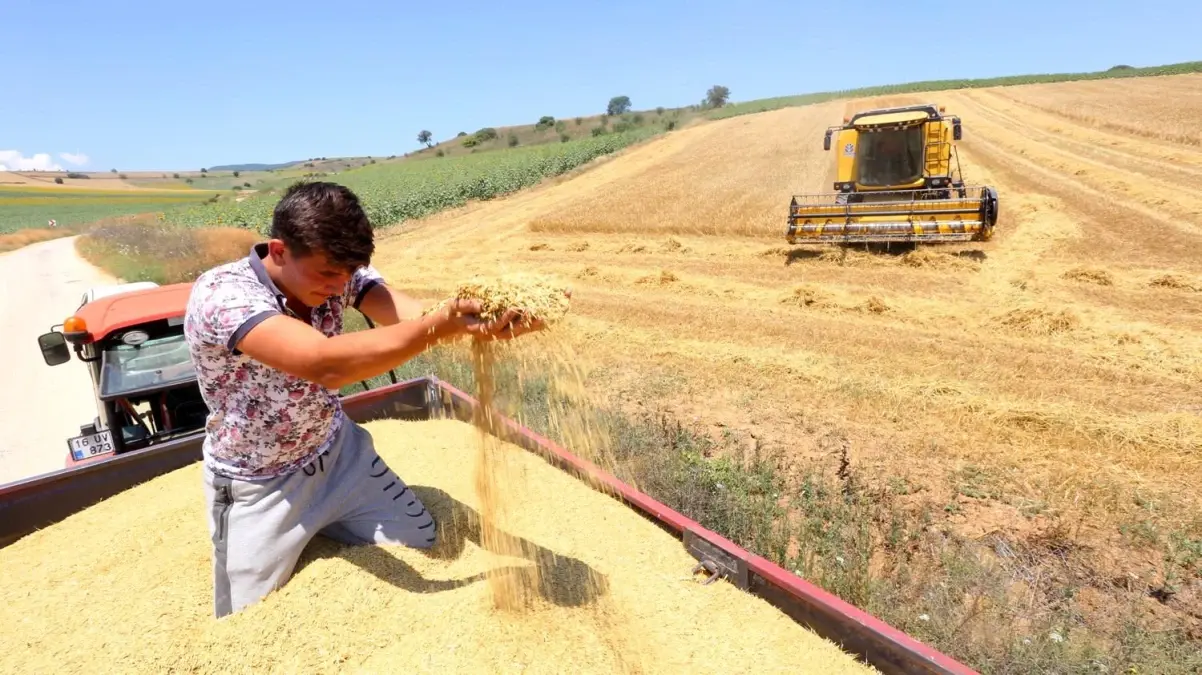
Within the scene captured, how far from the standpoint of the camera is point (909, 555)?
12.1ft

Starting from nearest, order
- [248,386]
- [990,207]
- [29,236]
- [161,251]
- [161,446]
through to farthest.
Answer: [248,386] < [161,446] < [990,207] < [161,251] < [29,236]

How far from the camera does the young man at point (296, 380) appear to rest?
2.03m

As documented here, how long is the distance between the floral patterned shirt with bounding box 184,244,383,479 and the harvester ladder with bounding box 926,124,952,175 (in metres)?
11.7

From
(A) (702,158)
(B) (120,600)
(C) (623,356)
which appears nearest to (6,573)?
(B) (120,600)

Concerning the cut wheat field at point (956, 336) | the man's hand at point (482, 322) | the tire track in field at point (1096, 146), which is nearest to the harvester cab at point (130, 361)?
the man's hand at point (482, 322)

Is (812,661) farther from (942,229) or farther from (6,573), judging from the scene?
(942,229)

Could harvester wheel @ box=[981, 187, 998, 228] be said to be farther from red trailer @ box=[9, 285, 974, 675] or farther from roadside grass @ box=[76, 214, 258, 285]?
roadside grass @ box=[76, 214, 258, 285]

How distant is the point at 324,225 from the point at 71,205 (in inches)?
2427

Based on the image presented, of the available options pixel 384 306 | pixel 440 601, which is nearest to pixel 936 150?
pixel 384 306

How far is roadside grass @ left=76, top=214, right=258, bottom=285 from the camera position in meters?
14.8

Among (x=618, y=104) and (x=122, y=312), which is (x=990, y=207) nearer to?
(x=122, y=312)

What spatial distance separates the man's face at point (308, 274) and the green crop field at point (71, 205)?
134 feet

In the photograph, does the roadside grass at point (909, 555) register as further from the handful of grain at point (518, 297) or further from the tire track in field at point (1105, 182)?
the tire track in field at point (1105, 182)

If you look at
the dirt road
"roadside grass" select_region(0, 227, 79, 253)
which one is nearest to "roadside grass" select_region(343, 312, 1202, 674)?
the dirt road
